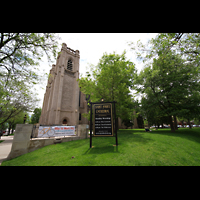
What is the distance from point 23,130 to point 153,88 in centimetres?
1882

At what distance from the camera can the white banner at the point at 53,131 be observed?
969 cm

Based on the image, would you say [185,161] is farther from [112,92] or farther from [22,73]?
[22,73]

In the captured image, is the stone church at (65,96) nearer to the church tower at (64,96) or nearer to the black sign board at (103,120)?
the church tower at (64,96)

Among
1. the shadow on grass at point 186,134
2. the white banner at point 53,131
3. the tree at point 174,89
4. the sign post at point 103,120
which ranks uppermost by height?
the tree at point 174,89

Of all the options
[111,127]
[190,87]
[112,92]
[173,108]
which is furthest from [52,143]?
[190,87]

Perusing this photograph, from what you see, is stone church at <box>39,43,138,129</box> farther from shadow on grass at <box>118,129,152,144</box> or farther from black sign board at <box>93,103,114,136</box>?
black sign board at <box>93,103,114,136</box>

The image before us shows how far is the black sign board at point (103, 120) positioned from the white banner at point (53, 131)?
17.9ft

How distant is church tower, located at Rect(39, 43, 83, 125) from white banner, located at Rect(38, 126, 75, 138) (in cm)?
1651

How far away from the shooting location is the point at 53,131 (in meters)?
10.2

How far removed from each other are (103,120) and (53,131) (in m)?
6.59

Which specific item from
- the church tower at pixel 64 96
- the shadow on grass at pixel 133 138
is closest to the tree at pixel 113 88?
the shadow on grass at pixel 133 138

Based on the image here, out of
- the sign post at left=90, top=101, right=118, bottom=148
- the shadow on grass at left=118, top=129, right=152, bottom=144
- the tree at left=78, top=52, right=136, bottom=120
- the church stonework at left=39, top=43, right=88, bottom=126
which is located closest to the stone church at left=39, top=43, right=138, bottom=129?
the church stonework at left=39, top=43, right=88, bottom=126

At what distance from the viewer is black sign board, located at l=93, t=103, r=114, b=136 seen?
283 inches
